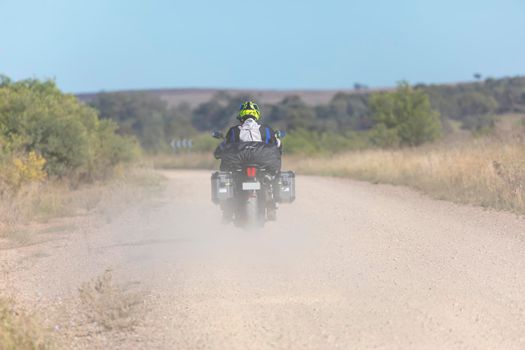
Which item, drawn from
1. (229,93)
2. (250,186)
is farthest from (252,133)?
(229,93)

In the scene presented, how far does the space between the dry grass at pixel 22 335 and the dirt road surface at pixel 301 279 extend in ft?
1.74

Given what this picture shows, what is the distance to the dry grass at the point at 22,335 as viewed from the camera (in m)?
7.00

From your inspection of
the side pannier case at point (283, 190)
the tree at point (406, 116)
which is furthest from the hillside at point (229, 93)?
the side pannier case at point (283, 190)

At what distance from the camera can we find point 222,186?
528 inches

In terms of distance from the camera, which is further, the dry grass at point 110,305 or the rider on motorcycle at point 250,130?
the rider on motorcycle at point 250,130

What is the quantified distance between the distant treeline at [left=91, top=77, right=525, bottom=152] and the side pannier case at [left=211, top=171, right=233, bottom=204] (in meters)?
34.8

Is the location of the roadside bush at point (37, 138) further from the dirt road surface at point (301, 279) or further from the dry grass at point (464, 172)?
the dry grass at point (464, 172)

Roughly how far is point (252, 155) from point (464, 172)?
9823 mm

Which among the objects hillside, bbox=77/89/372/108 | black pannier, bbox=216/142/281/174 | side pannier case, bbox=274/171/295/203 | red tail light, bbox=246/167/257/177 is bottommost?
side pannier case, bbox=274/171/295/203

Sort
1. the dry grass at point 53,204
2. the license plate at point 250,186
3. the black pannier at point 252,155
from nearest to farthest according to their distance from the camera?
the license plate at point 250,186
the black pannier at point 252,155
the dry grass at point 53,204

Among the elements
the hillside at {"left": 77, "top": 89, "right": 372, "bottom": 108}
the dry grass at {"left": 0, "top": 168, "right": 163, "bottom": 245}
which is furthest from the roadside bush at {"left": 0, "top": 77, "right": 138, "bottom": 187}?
the hillside at {"left": 77, "top": 89, "right": 372, "bottom": 108}

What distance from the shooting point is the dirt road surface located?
7.48 meters

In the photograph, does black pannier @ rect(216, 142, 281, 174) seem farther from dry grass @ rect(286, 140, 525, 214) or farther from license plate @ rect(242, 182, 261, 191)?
dry grass @ rect(286, 140, 525, 214)

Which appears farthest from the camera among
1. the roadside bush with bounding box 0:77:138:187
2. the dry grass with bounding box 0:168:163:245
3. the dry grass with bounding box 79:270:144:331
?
the roadside bush with bounding box 0:77:138:187
